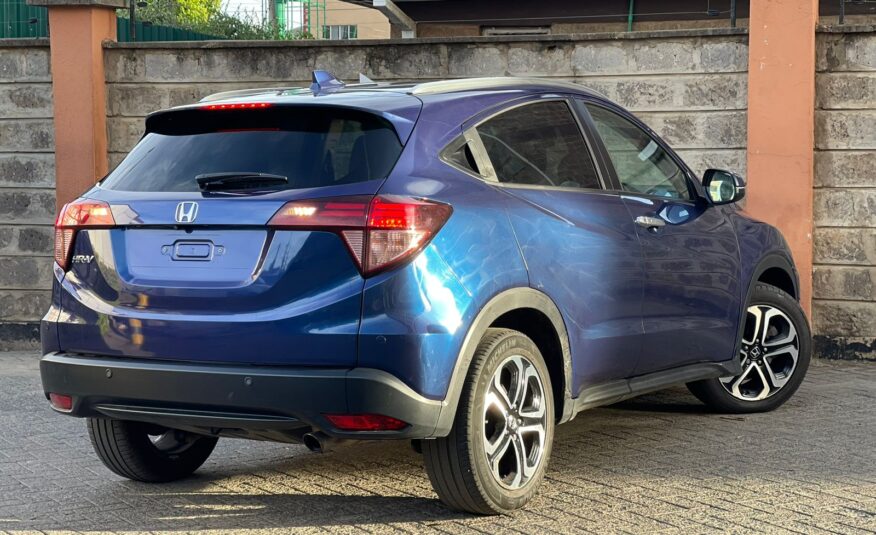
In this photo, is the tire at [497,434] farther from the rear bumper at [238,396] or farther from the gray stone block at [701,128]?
the gray stone block at [701,128]

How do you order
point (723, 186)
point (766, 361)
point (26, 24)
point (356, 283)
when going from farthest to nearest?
point (26, 24)
point (766, 361)
point (723, 186)
point (356, 283)

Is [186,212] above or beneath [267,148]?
beneath

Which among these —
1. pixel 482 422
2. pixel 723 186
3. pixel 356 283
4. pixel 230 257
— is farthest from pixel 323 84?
pixel 723 186

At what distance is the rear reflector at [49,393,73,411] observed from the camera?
507cm

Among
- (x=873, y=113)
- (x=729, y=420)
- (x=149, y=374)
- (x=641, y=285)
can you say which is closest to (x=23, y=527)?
(x=149, y=374)

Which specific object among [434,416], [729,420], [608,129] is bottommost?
[729,420]

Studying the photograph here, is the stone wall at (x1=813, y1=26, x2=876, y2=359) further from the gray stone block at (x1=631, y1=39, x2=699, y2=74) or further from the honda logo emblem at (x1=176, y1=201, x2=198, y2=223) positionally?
the honda logo emblem at (x1=176, y1=201, x2=198, y2=223)

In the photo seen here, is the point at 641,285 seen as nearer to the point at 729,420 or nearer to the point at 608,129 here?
the point at 608,129

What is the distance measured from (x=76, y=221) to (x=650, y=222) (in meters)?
2.65

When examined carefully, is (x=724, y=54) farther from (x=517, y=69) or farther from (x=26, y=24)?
(x=26, y=24)

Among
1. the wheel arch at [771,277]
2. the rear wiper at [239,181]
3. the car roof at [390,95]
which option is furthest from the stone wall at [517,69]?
the rear wiper at [239,181]

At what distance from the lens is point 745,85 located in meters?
9.63

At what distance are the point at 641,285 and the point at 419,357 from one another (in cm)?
178

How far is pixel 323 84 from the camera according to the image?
5.57 meters
